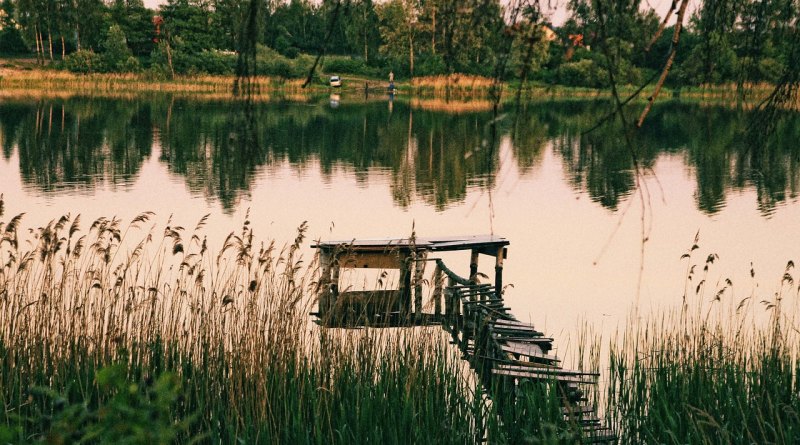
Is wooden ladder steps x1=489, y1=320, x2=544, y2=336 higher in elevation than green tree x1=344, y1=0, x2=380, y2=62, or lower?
lower

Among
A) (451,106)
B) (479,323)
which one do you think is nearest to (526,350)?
(479,323)

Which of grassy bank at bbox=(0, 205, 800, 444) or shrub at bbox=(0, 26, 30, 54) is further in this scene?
shrub at bbox=(0, 26, 30, 54)

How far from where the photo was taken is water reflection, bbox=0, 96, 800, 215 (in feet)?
88.0

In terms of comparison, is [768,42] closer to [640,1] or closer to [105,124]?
[640,1]

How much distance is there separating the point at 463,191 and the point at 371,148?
12.8 meters

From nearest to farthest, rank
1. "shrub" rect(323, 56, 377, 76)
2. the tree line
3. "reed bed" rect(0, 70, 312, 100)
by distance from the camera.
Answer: the tree line, "reed bed" rect(0, 70, 312, 100), "shrub" rect(323, 56, 377, 76)

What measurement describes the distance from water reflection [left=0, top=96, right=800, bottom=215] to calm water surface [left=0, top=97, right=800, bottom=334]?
13 centimetres

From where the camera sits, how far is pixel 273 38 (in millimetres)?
2830

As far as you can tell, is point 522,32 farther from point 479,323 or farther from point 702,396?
point 479,323

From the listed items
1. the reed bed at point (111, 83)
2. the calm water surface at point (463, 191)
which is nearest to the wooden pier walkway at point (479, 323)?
the calm water surface at point (463, 191)

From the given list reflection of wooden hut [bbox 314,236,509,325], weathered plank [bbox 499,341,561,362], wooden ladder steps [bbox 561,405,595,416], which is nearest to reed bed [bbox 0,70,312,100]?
reflection of wooden hut [bbox 314,236,509,325]

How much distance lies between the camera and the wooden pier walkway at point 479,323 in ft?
23.0

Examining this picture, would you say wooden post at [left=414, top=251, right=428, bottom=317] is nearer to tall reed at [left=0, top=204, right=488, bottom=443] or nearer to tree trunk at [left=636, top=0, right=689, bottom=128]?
tall reed at [left=0, top=204, right=488, bottom=443]

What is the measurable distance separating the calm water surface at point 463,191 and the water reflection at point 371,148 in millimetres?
133
